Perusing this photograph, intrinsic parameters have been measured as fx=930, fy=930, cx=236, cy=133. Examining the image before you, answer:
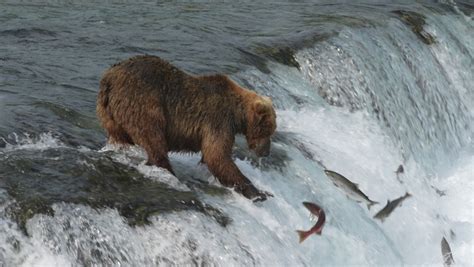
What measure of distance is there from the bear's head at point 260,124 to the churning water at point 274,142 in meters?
0.23

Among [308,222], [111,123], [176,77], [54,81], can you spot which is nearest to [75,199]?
[111,123]

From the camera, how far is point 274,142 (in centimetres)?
771

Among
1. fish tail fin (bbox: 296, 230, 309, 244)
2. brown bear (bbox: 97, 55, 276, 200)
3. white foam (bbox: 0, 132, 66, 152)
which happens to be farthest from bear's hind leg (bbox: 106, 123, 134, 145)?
fish tail fin (bbox: 296, 230, 309, 244)

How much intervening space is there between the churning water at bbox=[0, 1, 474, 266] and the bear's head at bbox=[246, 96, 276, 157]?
23 centimetres

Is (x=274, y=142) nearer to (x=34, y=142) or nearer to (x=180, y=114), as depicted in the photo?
(x=180, y=114)

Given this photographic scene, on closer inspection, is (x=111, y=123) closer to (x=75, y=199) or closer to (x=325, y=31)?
(x=75, y=199)

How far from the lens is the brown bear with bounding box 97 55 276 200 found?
20.1ft

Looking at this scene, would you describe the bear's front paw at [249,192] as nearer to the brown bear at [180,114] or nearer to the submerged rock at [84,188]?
the brown bear at [180,114]

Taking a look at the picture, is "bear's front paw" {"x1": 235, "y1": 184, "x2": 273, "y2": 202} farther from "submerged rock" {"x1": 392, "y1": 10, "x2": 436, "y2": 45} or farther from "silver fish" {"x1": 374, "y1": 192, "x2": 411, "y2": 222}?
"submerged rock" {"x1": 392, "y1": 10, "x2": 436, "y2": 45}

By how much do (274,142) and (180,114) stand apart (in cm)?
152

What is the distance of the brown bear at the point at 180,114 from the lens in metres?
6.14

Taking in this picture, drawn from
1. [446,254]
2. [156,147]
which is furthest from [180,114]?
[446,254]

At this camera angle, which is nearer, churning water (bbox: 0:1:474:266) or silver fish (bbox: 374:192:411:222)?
churning water (bbox: 0:1:474:266)

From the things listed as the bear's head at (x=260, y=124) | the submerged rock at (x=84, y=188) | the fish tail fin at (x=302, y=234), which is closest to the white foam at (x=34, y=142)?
the submerged rock at (x=84, y=188)
